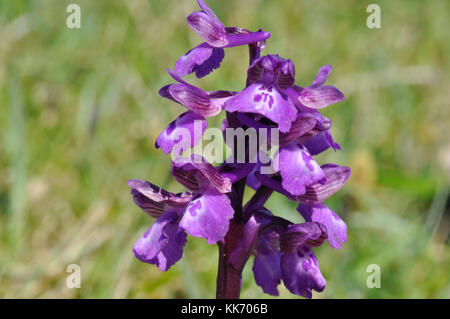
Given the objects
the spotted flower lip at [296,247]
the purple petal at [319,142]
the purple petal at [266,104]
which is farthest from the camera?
the purple petal at [319,142]

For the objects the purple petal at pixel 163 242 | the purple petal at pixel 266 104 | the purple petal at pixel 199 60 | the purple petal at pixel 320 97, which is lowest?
the purple petal at pixel 163 242

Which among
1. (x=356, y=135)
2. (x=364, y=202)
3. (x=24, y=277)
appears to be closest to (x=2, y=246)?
(x=24, y=277)

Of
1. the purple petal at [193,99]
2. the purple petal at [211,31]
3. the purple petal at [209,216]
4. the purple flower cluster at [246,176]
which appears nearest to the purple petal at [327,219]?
the purple flower cluster at [246,176]

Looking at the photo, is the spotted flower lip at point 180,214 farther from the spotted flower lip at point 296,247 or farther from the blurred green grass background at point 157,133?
the blurred green grass background at point 157,133

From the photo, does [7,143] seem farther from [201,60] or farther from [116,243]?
[201,60]

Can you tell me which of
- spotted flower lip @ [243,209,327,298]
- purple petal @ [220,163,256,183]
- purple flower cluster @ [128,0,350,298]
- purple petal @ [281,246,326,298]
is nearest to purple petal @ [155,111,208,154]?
purple flower cluster @ [128,0,350,298]

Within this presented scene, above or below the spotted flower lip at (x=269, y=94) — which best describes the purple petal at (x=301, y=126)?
below

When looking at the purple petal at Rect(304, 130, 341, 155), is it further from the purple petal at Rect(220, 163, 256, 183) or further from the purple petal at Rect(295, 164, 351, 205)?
the purple petal at Rect(220, 163, 256, 183)
